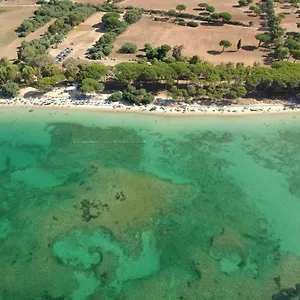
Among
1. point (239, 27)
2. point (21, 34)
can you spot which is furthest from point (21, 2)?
point (239, 27)

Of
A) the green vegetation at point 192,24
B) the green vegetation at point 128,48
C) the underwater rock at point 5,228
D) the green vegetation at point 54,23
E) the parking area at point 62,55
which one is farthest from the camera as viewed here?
the green vegetation at point 192,24

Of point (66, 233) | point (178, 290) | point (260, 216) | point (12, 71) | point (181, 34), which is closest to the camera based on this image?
point (178, 290)

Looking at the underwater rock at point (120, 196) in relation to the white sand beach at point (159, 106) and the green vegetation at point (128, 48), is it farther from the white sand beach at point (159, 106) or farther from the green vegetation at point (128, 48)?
the green vegetation at point (128, 48)

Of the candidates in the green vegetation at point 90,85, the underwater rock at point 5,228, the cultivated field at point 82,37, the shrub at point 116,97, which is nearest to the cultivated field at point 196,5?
the cultivated field at point 82,37

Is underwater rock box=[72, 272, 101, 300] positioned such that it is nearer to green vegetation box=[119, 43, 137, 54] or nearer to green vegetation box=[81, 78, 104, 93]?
green vegetation box=[81, 78, 104, 93]

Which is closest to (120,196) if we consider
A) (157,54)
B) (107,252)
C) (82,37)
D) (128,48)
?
(107,252)

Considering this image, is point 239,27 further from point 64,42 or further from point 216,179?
point 216,179
